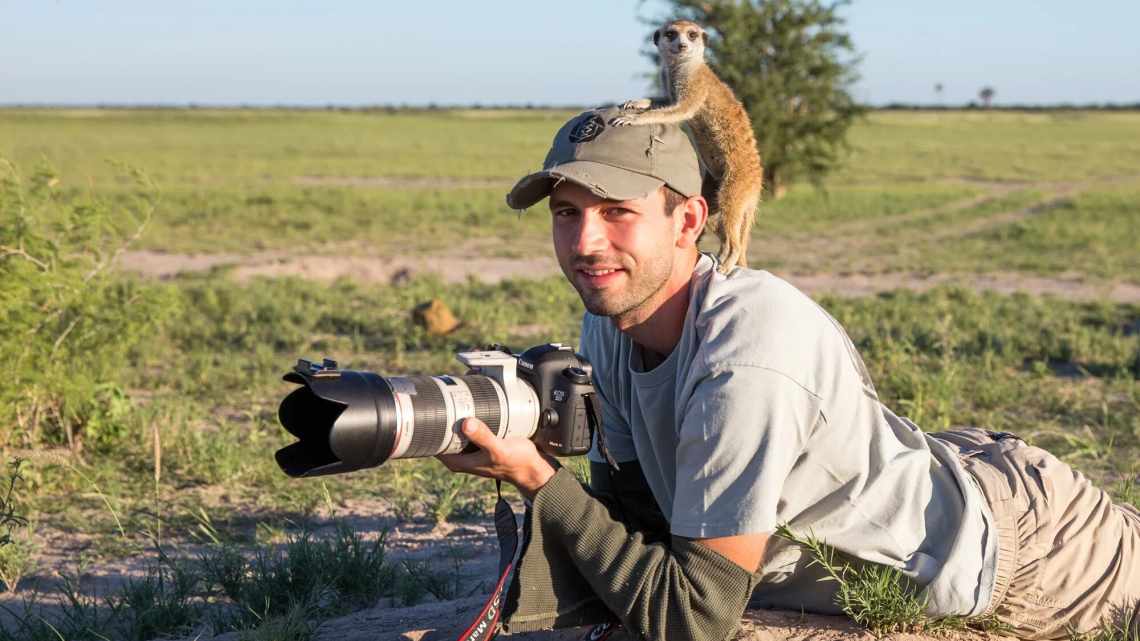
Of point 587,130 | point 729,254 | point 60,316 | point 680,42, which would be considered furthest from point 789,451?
point 60,316

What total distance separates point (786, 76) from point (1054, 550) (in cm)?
2207

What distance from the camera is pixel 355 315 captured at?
31.9ft

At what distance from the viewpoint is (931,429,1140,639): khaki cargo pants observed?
2.78 m

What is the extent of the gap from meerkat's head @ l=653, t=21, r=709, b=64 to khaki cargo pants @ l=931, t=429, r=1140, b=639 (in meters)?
2.19

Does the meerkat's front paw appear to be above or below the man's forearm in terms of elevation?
above

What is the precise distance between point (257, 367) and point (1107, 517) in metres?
5.90

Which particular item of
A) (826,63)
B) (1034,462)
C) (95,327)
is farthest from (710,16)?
(1034,462)

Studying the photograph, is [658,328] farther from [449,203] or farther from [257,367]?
[449,203]

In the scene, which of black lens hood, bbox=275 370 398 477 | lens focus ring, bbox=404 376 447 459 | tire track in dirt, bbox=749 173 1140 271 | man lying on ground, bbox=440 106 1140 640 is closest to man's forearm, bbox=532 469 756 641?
man lying on ground, bbox=440 106 1140 640

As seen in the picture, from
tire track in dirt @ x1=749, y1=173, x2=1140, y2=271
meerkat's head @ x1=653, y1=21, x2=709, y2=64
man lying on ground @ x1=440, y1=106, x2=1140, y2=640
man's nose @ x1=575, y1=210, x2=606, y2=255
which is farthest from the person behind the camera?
tire track in dirt @ x1=749, y1=173, x2=1140, y2=271

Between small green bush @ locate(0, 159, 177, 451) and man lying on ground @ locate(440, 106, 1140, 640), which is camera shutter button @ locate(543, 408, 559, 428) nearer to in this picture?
man lying on ground @ locate(440, 106, 1140, 640)

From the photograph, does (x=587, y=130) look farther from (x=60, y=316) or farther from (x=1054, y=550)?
(x=60, y=316)

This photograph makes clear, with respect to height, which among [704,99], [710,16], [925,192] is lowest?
[925,192]

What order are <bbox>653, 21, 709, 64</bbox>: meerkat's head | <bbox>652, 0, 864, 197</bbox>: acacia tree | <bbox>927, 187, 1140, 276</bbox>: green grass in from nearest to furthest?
<bbox>653, 21, 709, 64</bbox>: meerkat's head
<bbox>927, 187, 1140, 276</bbox>: green grass
<bbox>652, 0, 864, 197</bbox>: acacia tree
